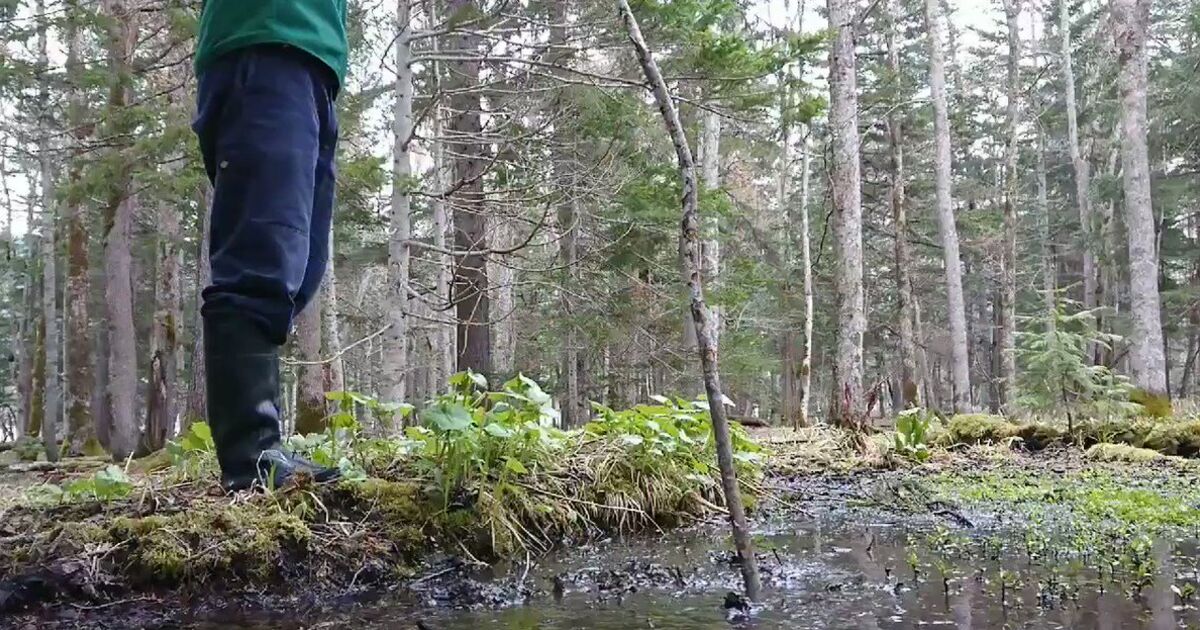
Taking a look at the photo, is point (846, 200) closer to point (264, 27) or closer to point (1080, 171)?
point (264, 27)

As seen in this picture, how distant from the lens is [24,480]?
7879 millimetres

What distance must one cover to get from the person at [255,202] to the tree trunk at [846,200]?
8.70m

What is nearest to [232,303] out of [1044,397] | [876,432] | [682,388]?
[876,432]

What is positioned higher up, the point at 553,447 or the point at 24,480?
the point at 553,447

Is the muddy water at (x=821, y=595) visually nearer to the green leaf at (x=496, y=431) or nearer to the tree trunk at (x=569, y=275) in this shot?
the green leaf at (x=496, y=431)

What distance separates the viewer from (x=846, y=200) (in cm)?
1090

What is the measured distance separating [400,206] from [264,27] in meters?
3.91

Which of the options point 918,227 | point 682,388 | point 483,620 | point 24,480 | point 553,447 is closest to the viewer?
point 483,620

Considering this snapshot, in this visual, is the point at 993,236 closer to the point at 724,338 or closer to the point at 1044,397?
the point at 724,338

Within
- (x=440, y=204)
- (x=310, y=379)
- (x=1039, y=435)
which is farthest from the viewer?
(x=310, y=379)

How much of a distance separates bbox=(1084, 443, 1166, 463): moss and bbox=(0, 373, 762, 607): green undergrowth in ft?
10.6

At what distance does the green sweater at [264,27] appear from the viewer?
82.0 inches

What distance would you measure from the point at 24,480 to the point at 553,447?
24.9ft

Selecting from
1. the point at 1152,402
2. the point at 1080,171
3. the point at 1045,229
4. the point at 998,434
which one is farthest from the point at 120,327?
the point at 1045,229
